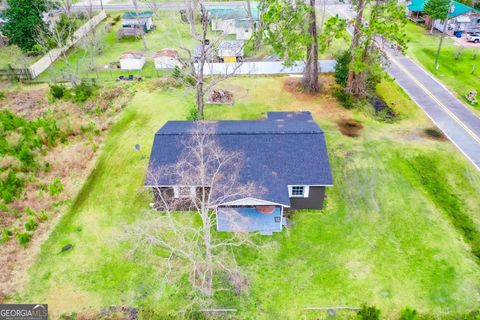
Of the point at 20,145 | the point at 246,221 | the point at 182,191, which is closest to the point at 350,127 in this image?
the point at 246,221

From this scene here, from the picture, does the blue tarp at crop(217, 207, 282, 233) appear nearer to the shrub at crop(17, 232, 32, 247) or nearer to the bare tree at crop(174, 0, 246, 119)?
the bare tree at crop(174, 0, 246, 119)

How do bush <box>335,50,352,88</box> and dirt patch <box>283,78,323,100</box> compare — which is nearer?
bush <box>335,50,352,88</box>

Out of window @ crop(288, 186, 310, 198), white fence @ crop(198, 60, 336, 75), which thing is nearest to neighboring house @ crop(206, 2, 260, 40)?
white fence @ crop(198, 60, 336, 75)

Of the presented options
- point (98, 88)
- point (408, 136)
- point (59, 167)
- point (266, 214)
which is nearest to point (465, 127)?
point (408, 136)

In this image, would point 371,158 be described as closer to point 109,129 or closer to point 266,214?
point 266,214

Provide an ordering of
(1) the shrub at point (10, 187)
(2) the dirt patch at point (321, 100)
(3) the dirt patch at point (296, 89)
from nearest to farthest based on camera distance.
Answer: (1) the shrub at point (10, 187), (2) the dirt patch at point (321, 100), (3) the dirt patch at point (296, 89)

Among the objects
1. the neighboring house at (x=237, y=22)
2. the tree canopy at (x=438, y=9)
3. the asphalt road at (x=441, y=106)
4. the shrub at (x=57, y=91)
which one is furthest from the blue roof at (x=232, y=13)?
the shrub at (x=57, y=91)

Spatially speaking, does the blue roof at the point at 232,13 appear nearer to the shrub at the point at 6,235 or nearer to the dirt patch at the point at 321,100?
the dirt patch at the point at 321,100
